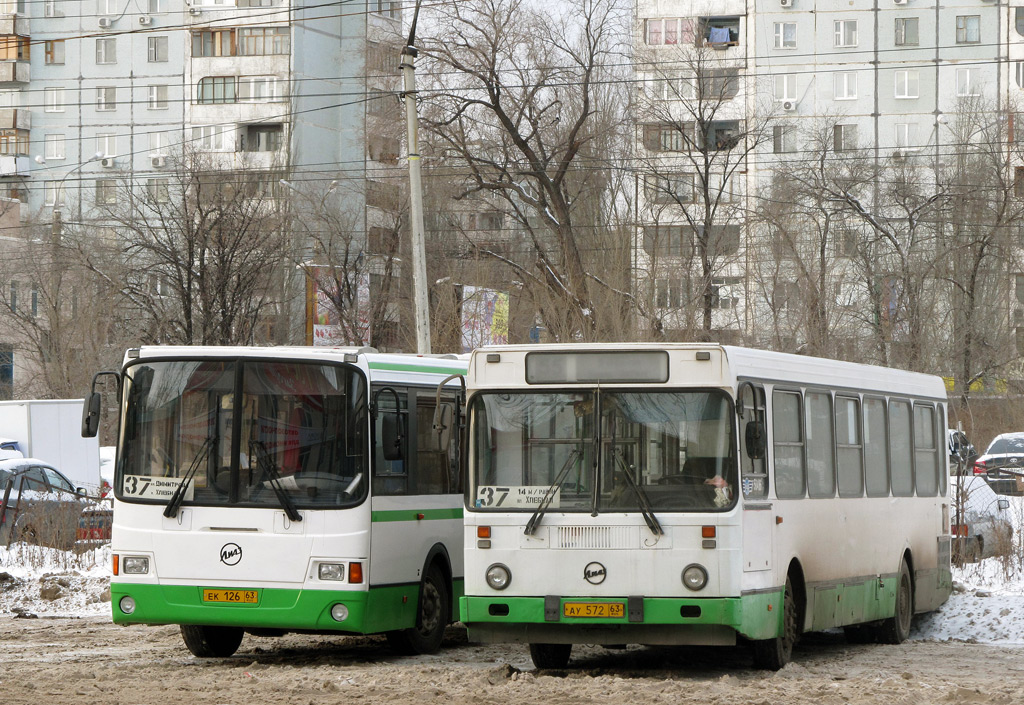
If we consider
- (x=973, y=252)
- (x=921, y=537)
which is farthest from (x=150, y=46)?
(x=921, y=537)

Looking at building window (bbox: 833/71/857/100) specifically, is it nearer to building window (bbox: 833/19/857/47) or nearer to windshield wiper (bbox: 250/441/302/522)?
building window (bbox: 833/19/857/47)

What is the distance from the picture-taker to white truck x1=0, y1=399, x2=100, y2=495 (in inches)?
1375

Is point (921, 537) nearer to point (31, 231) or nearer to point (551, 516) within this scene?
point (551, 516)

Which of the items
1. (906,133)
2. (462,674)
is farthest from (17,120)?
(462,674)

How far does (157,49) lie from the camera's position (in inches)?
3086

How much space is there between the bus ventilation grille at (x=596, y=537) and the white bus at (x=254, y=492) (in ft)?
6.27

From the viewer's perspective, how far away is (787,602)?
41.0 feet

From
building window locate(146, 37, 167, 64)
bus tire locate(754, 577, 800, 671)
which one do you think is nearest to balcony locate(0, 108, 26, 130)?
building window locate(146, 37, 167, 64)

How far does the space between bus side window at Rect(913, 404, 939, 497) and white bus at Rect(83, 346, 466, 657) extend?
5.53 m

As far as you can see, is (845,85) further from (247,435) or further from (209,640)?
(247,435)

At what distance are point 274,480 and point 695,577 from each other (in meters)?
3.69

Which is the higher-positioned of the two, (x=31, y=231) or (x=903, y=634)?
(x=31, y=231)

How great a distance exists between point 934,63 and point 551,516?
6671 cm

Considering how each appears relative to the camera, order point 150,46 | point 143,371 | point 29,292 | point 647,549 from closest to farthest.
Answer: point 647,549 < point 143,371 < point 29,292 < point 150,46
